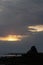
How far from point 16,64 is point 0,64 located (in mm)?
5039

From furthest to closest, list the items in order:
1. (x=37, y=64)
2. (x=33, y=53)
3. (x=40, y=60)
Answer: (x=33, y=53), (x=40, y=60), (x=37, y=64)

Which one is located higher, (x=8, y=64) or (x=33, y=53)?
(x=33, y=53)

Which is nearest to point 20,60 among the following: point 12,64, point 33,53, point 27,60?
point 27,60

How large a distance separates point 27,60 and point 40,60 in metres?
3.20

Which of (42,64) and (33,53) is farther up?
(33,53)

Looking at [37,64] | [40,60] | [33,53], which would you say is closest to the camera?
[37,64]

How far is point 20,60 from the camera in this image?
59.3 m

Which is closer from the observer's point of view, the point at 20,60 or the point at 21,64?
the point at 21,64

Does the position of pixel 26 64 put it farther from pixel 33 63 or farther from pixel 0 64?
pixel 0 64

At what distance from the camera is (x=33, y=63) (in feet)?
175

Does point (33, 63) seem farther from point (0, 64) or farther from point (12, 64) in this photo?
point (0, 64)

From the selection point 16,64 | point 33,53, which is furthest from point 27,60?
point 33,53

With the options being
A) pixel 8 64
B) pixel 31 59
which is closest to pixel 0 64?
pixel 8 64

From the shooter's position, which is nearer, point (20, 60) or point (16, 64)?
point (16, 64)
